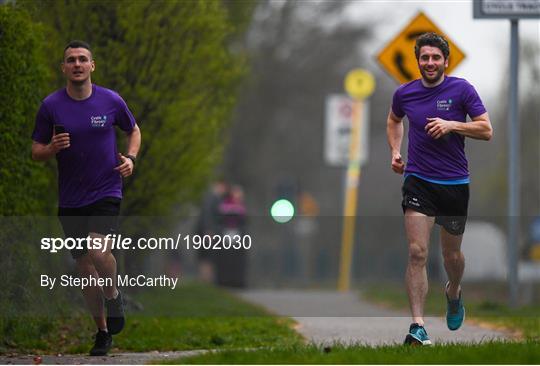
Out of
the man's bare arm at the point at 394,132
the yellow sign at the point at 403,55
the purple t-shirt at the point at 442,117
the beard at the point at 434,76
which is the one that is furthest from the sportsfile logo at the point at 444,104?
the yellow sign at the point at 403,55

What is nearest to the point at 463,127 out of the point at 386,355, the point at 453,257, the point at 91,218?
the point at 453,257

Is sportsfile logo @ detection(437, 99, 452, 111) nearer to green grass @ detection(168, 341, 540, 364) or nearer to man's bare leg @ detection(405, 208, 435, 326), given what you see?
man's bare leg @ detection(405, 208, 435, 326)

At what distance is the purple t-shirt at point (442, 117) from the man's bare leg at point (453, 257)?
480 millimetres

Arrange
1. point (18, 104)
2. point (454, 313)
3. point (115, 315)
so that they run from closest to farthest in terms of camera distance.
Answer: point (115, 315), point (454, 313), point (18, 104)

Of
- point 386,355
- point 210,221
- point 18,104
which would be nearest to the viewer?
point 386,355

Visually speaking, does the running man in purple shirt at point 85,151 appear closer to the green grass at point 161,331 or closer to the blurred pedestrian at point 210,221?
the green grass at point 161,331

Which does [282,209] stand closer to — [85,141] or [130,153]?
[130,153]

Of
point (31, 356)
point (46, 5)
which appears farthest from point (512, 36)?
point (31, 356)

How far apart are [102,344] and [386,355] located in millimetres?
2393

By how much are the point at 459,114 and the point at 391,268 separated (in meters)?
16.0

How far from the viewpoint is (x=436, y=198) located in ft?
33.6

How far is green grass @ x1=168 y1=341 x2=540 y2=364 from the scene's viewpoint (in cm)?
880

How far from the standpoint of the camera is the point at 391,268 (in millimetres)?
26000

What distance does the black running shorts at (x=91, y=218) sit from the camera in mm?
10164
